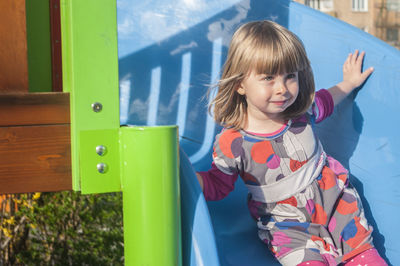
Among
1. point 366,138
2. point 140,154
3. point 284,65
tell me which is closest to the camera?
point 140,154

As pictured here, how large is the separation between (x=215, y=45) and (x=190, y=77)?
0.56 ft

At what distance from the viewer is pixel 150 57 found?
84.4 inches

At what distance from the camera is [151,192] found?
1063 mm

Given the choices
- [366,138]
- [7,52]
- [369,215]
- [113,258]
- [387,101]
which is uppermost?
[7,52]

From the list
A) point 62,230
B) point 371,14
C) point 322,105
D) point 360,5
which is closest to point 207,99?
point 322,105

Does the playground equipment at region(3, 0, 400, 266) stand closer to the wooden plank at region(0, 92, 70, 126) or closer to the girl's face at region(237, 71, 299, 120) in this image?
the wooden plank at region(0, 92, 70, 126)

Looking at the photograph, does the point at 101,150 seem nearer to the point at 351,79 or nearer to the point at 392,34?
the point at 351,79

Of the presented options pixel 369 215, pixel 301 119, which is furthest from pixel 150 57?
pixel 369 215

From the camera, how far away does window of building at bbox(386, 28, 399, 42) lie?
953 inches

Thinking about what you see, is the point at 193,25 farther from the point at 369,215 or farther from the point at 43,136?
the point at 43,136

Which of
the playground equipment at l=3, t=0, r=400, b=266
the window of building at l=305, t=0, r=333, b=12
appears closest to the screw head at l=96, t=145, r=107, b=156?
the playground equipment at l=3, t=0, r=400, b=266

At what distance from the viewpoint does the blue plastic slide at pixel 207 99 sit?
161cm

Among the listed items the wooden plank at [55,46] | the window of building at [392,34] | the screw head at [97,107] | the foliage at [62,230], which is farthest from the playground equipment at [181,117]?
the window of building at [392,34]

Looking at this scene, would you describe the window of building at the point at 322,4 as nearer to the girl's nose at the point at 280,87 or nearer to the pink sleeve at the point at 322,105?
the pink sleeve at the point at 322,105
